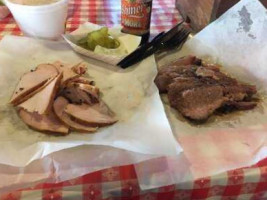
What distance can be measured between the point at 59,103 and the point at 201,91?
32 cm

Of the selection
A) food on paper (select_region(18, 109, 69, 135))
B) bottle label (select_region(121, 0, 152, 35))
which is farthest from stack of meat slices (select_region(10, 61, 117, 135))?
bottle label (select_region(121, 0, 152, 35))

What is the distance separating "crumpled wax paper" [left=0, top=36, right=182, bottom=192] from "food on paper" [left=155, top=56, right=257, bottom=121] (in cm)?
4

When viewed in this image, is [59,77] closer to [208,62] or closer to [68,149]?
[68,149]

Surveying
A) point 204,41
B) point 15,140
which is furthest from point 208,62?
point 15,140

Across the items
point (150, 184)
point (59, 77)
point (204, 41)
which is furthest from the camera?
point (204, 41)

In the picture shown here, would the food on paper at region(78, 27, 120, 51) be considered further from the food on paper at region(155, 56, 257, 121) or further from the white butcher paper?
the food on paper at region(155, 56, 257, 121)

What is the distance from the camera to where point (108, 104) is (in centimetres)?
73

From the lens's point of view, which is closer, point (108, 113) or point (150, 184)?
point (150, 184)

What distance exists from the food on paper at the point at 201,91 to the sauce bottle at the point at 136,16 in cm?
23

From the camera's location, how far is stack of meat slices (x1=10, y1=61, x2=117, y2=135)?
0.63 meters

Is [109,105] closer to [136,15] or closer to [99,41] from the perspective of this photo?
[99,41]

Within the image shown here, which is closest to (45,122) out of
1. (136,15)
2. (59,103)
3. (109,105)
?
(59,103)

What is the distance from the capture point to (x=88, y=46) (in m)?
0.89

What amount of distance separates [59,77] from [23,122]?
12cm
